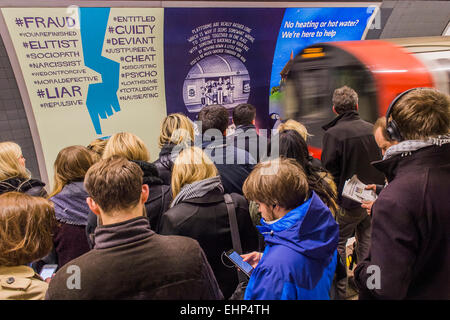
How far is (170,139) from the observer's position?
2.83 metres

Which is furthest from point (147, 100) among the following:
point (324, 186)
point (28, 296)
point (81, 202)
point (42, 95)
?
point (28, 296)

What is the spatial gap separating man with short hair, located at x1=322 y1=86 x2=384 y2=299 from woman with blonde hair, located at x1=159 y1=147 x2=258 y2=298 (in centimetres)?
130

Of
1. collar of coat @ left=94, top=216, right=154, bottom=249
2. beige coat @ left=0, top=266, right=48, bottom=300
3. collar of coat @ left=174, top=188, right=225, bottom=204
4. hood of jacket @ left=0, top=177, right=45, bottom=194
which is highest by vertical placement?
collar of coat @ left=94, top=216, right=154, bottom=249

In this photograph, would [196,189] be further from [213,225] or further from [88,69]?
[88,69]

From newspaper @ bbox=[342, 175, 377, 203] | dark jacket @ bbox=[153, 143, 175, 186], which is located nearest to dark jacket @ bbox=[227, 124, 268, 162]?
dark jacket @ bbox=[153, 143, 175, 186]

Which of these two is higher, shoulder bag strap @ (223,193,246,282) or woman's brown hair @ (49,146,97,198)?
woman's brown hair @ (49,146,97,198)

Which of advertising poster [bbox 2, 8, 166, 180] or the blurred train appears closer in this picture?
advertising poster [bbox 2, 8, 166, 180]

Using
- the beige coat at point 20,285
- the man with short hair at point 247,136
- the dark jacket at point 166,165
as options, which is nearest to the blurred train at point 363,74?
the man with short hair at point 247,136

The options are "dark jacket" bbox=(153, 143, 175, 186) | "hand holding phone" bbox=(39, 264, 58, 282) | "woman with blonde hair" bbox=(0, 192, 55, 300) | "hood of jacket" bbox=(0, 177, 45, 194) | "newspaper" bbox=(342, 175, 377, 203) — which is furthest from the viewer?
"dark jacket" bbox=(153, 143, 175, 186)

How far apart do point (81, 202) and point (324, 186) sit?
158 cm

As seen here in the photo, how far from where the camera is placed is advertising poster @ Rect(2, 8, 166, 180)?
3.63 metres

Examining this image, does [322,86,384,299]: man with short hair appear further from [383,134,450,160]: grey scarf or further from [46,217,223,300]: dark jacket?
[46,217,223,300]: dark jacket

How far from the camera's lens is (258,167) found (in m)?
1.64

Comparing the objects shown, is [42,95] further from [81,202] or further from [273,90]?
[273,90]
